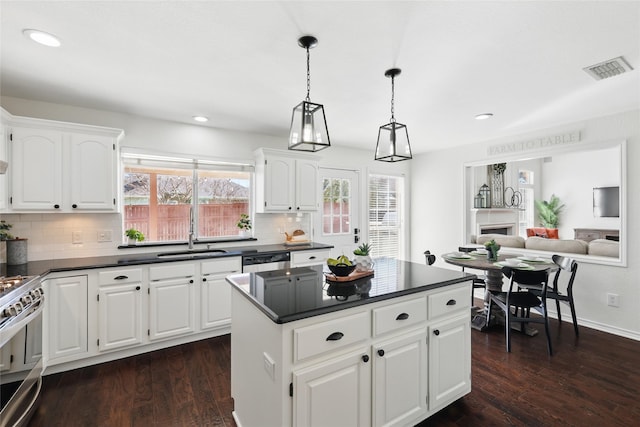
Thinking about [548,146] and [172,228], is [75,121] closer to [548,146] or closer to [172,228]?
[172,228]

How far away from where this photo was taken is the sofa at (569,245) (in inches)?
145

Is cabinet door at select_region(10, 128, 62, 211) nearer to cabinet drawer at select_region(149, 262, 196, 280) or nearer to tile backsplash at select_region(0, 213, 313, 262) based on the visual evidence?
tile backsplash at select_region(0, 213, 313, 262)

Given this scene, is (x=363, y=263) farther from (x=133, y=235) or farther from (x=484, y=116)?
(x=133, y=235)

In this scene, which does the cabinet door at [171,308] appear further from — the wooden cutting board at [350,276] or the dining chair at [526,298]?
the dining chair at [526,298]

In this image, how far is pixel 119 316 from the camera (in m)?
2.92

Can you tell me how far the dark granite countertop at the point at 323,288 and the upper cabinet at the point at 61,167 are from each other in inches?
79.0

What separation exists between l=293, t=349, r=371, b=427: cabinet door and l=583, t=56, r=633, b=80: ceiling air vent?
2809 mm

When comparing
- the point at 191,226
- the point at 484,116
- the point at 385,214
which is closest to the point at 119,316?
the point at 191,226

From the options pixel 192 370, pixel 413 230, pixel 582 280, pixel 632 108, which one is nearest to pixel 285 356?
pixel 192 370

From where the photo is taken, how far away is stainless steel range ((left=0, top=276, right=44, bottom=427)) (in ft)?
5.71

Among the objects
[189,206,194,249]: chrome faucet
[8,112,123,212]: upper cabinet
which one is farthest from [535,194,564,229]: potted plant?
[8,112,123,212]: upper cabinet

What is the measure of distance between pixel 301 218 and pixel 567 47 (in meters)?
3.53

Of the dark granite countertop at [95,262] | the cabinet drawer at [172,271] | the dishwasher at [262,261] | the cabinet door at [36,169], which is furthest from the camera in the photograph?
the dishwasher at [262,261]

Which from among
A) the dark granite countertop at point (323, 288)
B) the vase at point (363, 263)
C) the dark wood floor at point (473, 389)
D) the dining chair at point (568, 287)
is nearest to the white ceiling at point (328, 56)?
the vase at point (363, 263)
